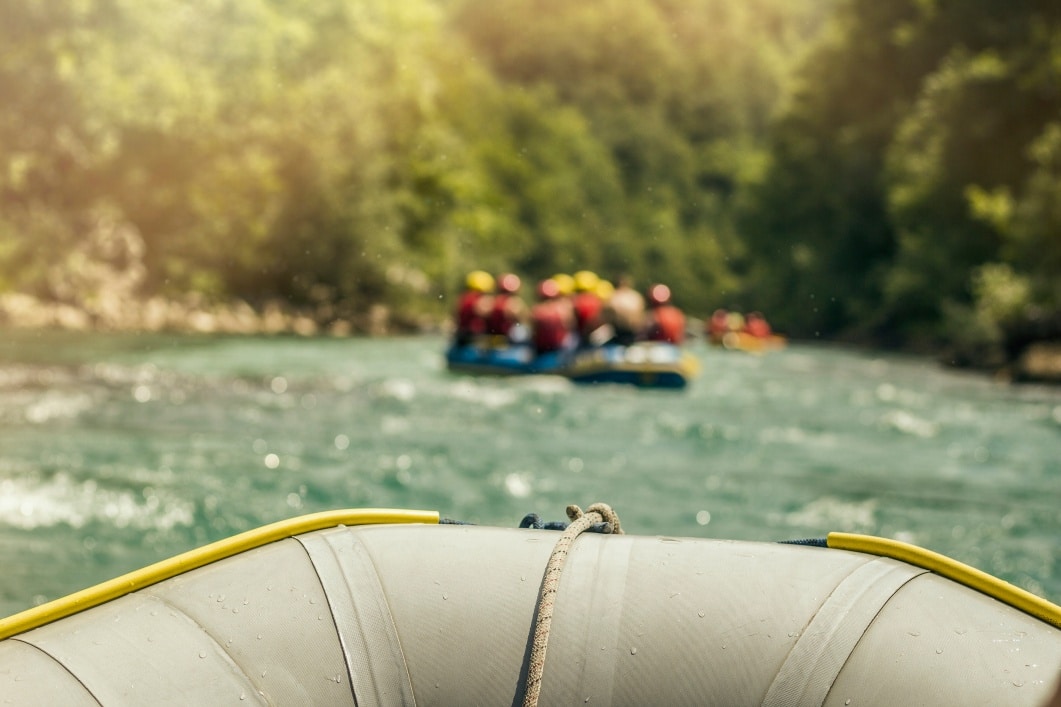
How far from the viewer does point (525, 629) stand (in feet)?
6.16

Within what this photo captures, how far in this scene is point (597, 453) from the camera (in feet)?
24.3

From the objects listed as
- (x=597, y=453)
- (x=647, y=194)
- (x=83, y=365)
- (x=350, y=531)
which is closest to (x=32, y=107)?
(x=83, y=365)

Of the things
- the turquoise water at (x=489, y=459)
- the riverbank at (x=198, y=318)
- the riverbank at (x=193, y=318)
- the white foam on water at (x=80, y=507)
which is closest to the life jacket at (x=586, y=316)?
the turquoise water at (x=489, y=459)

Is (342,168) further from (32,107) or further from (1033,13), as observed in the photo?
(1033,13)

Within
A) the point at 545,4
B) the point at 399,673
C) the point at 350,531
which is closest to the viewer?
the point at 399,673

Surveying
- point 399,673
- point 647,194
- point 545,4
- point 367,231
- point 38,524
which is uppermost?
point 545,4

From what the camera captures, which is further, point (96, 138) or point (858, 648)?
point (96, 138)

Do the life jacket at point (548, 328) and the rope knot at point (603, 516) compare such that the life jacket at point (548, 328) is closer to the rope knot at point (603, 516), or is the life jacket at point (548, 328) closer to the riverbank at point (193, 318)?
the rope knot at point (603, 516)

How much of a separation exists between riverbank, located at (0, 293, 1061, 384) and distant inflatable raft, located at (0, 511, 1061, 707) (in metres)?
14.5

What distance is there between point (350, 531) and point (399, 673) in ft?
0.94

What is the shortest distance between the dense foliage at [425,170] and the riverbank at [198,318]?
428 millimetres

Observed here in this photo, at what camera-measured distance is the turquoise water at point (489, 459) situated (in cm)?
523

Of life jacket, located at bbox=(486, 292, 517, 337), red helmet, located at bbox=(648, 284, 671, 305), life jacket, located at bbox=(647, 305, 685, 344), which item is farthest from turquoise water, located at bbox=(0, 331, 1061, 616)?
red helmet, located at bbox=(648, 284, 671, 305)

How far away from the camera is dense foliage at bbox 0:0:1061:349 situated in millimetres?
21344
